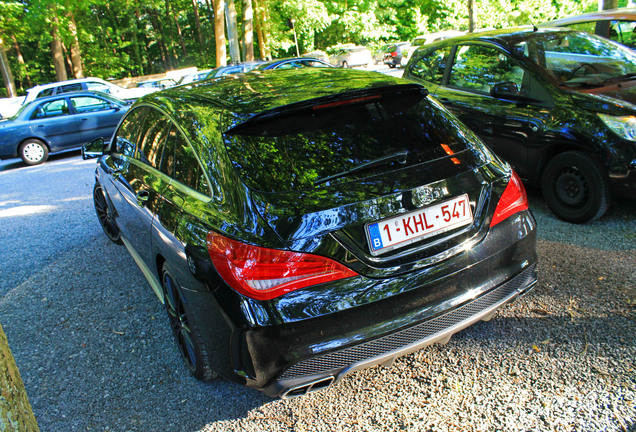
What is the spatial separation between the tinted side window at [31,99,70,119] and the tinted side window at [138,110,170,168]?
10.2 meters

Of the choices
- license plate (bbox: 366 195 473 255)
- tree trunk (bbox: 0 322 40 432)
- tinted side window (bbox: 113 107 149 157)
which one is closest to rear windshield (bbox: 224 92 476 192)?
license plate (bbox: 366 195 473 255)

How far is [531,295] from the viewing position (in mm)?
3398

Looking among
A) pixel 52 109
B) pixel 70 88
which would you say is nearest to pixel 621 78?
pixel 52 109

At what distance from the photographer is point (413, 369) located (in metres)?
2.84

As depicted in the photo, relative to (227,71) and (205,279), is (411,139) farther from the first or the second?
(227,71)

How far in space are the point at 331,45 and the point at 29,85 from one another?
25.0 meters

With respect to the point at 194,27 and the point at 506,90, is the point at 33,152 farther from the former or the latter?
the point at 194,27

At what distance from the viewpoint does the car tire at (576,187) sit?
13.8 ft

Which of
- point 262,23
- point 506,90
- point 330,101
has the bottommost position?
point 506,90

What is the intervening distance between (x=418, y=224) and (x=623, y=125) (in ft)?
9.17

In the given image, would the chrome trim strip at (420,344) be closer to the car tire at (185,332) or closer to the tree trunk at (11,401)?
the car tire at (185,332)

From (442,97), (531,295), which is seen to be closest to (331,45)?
(442,97)

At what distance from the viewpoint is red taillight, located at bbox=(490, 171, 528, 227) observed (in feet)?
8.18

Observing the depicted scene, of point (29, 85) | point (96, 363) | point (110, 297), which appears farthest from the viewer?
point (29, 85)
